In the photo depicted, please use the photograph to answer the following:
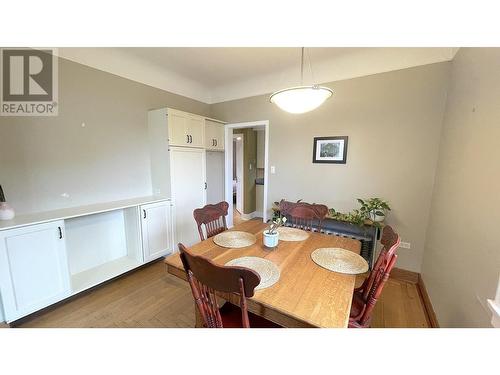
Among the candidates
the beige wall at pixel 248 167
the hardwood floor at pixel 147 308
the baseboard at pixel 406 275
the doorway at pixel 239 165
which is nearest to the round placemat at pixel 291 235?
the hardwood floor at pixel 147 308

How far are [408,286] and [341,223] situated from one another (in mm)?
986

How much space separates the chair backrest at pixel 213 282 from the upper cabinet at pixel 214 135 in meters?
2.61

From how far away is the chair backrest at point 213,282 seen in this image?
2.78 feet

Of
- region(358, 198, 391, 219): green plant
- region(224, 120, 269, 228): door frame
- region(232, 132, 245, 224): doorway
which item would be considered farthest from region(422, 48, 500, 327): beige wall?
region(232, 132, 245, 224): doorway

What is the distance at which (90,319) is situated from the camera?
178 cm

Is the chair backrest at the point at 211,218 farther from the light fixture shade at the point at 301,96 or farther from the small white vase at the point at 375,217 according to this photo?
the small white vase at the point at 375,217

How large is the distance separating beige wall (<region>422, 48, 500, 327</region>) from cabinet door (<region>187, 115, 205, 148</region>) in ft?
9.39

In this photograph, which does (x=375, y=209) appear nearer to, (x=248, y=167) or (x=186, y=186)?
(x=186, y=186)

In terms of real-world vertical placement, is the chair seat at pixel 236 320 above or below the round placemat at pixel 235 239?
below

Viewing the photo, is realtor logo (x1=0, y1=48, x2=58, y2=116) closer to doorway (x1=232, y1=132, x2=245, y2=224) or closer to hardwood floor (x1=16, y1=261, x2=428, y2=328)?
hardwood floor (x1=16, y1=261, x2=428, y2=328)
